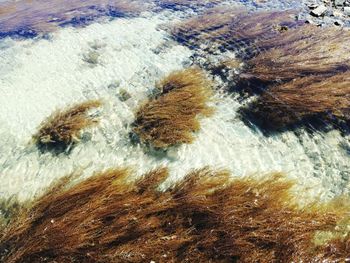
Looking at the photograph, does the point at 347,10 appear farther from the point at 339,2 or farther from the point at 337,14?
the point at 339,2

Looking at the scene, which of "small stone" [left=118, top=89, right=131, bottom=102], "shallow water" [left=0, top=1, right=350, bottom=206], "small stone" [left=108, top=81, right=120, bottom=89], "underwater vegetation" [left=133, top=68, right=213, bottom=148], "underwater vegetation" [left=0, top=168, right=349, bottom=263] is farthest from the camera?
"small stone" [left=108, top=81, right=120, bottom=89]

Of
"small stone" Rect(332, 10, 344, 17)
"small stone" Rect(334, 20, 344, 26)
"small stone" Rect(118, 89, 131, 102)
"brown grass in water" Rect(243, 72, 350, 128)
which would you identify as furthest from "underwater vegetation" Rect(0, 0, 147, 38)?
"brown grass in water" Rect(243, 72, 350, 128)

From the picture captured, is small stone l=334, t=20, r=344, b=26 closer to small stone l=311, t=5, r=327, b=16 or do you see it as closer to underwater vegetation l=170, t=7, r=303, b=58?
small stone l=311, t=5, r=327, b=16

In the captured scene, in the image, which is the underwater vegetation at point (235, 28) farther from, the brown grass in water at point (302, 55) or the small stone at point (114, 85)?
the small stone at point (114, 85)

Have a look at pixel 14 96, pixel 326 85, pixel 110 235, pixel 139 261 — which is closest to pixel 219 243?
pixel 139 261

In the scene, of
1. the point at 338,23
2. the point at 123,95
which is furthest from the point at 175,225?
the point at 338,23
